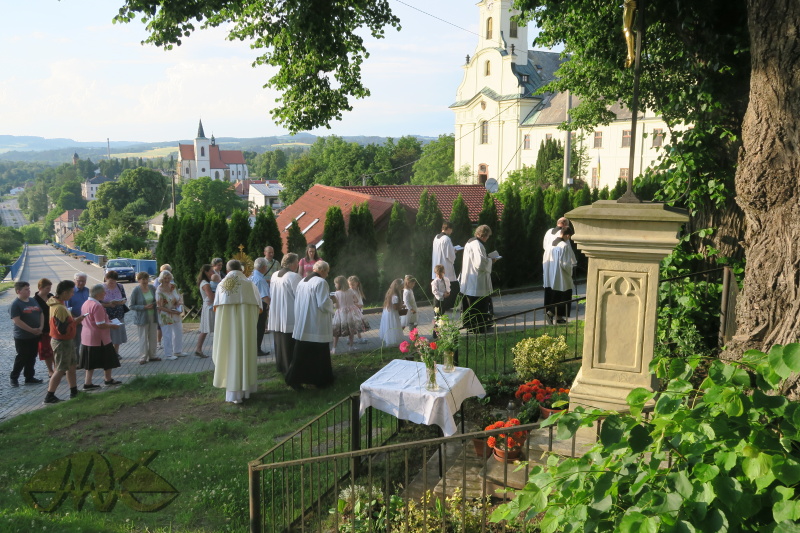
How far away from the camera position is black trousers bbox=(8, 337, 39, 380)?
1011 centimetres

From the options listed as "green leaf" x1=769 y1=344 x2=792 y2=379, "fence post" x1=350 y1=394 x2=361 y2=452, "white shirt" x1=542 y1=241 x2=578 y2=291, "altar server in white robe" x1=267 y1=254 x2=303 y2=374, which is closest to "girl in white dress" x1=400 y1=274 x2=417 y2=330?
"altar server in white robe" x1=267 y1=254 x2=303 y2=374

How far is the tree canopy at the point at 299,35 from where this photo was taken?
28.9ft

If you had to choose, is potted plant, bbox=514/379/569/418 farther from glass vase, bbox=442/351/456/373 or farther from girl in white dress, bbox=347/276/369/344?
girl in white dress, bbox=347/276/369/344

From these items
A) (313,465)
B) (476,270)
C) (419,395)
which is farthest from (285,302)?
(419,395)

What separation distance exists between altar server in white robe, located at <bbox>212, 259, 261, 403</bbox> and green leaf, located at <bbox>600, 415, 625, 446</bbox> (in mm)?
6828

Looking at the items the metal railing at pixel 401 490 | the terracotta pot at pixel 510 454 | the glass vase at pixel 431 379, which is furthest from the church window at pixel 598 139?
the terracotta pot at pixel 510 454

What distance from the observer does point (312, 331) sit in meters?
9.14

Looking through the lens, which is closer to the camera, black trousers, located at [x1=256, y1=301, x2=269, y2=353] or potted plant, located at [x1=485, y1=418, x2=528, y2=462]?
potted plant, located at [x1=485, y1=418, x2=528, y2=462]

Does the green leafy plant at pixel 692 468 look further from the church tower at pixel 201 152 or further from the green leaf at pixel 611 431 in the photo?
the church tower at pixel 201 152

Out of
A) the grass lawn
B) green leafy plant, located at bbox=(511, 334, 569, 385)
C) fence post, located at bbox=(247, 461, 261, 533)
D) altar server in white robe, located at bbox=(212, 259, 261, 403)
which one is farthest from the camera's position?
altar server in white robe, located at bbox=(212, 259, 261, 403)

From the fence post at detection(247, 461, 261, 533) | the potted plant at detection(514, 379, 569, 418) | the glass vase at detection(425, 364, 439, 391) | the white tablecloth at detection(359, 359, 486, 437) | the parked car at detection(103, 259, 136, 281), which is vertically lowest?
the parked car at detection(103, 259, 136, 281)

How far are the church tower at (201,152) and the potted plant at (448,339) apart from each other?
187m

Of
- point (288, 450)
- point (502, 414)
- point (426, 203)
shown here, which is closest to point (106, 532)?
point (288, 450)

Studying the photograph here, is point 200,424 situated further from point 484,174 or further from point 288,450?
point 484,174
